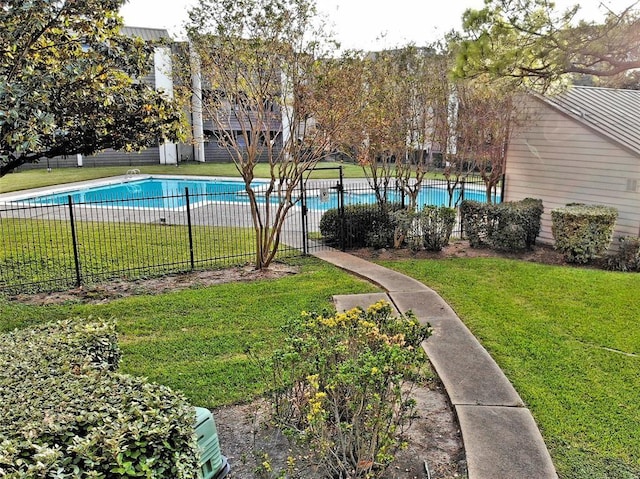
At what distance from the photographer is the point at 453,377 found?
474 cm

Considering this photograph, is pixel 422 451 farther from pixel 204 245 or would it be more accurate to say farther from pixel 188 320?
pixel 204 245

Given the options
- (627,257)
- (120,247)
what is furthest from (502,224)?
(120,247)

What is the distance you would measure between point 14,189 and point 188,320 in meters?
16.0

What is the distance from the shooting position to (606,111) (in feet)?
35.1

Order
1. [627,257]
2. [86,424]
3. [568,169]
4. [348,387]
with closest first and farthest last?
[86,424]
[348,387]
[627,257]
[568,169]

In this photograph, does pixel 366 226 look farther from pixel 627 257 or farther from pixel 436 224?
pixel 627 257

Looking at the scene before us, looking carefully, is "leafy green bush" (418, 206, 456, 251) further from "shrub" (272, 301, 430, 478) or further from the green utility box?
the green utility box

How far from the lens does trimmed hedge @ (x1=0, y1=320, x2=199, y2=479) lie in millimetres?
2178

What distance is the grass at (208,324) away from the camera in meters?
4.82

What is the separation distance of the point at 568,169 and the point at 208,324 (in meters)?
8.18

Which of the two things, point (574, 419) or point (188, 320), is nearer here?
point (574, 419)

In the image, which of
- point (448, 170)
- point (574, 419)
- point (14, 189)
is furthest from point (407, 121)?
point (14, 189)

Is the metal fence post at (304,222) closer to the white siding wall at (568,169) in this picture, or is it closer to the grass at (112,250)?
the grass at (112,250)

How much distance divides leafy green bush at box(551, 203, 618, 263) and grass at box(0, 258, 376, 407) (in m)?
4.20
